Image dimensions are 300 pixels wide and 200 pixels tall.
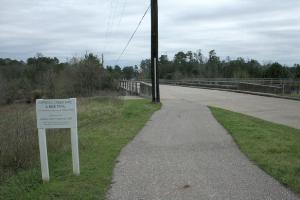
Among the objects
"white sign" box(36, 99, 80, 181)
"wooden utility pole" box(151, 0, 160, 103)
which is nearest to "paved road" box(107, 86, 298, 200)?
"white sign" box(36, 99, 80, 181)

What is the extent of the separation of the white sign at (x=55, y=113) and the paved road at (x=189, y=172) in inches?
51.0

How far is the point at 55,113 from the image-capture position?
6969mm

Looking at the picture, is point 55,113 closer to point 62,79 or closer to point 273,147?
point 273,147

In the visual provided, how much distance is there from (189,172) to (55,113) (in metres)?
2.50

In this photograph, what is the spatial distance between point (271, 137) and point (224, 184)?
5066mm

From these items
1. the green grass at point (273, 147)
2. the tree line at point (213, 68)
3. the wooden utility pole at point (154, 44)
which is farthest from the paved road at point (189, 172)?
the tree line at point (213, 68)

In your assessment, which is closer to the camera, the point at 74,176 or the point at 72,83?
the point at 74,176

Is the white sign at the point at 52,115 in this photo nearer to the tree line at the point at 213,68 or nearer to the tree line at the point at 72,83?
the tree line at the point at 72,83

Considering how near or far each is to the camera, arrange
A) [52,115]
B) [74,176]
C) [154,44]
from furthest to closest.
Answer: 1. [154,44]
2. [74,176]
3. [52,115]

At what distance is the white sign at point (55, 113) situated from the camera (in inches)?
274

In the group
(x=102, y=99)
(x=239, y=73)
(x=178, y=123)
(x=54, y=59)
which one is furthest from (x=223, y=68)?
(x=178, y=123)

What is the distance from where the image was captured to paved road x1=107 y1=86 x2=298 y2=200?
6254 millimetres

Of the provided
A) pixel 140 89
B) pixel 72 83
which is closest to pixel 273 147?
pixel 140 89

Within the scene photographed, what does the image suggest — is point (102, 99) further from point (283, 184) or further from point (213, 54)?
point (213, 54)
